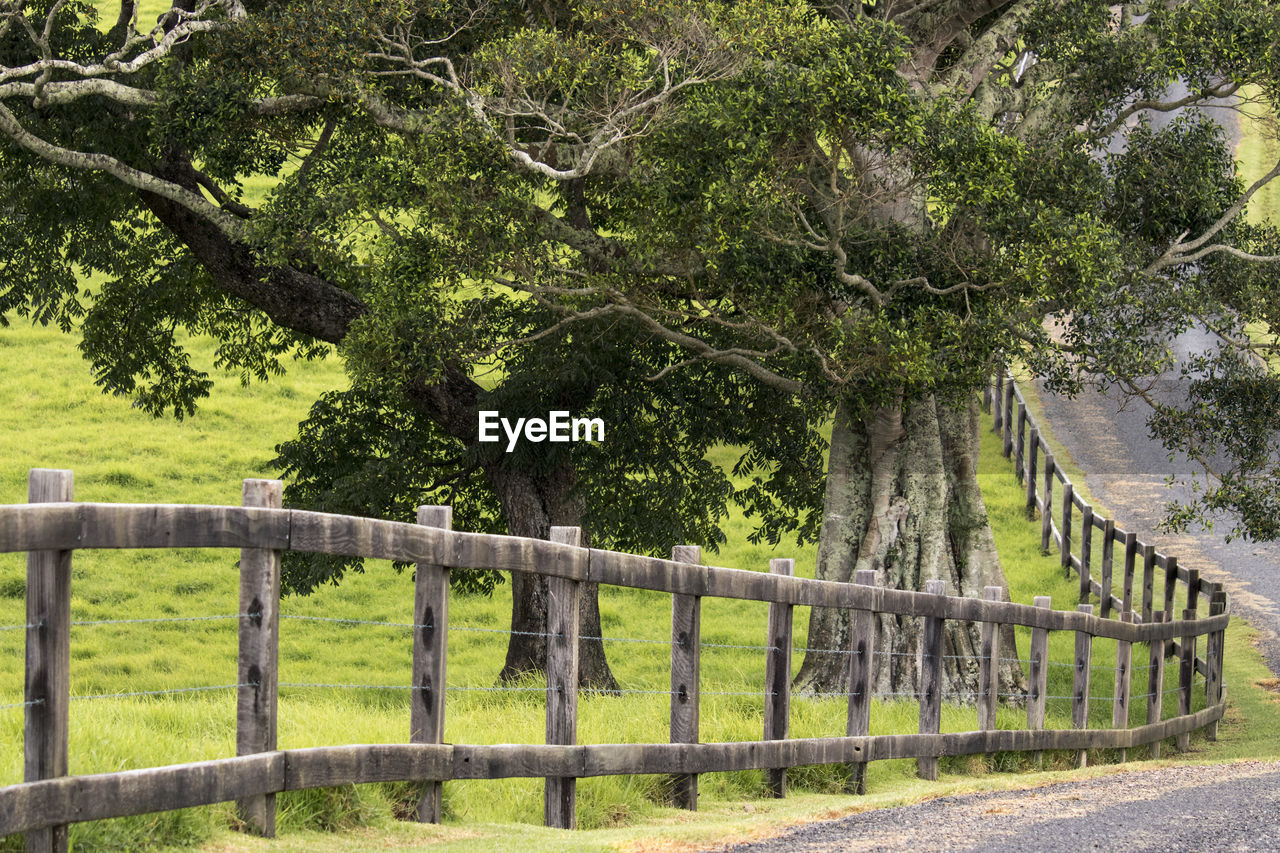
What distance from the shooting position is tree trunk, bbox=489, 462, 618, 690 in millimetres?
17578

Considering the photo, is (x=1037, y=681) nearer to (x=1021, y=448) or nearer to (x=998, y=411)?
(x=1021, y=448)

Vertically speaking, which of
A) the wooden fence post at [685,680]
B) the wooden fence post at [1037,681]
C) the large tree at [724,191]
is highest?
the large tree at [724,191]

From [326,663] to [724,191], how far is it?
13.7m

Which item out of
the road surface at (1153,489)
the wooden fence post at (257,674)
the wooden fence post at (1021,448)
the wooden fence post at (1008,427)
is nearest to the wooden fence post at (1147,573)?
the road surface at (1153,489)

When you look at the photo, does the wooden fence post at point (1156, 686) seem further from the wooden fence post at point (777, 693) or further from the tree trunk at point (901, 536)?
the wooden fence post at point (777, 693)

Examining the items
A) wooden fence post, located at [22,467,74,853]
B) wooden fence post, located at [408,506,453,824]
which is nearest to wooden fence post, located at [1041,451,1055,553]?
wooden fence post, located at [408,506,453,824]

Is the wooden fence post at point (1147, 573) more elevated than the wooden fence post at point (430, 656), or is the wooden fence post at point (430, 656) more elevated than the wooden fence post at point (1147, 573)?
the wooden fence post at point (430, 656)

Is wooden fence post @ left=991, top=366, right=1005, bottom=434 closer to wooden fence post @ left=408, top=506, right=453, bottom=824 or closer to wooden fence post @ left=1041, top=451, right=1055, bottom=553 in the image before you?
wooden fence post @ left=1041, top=451, right=1055, bottom=553

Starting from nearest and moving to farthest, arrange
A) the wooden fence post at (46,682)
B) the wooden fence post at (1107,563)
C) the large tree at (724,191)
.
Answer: the wooden fence post at (46,682), the large tree at (724,191), the wooden fence post at (1107,563)

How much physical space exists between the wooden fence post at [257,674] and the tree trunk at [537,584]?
1120 cm

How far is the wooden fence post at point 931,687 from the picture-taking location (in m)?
Answer: 10.5

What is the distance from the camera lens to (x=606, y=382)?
1770cm

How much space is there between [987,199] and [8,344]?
33150 mm

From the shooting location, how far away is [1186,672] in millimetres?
16234
